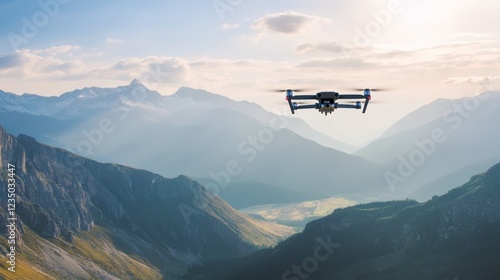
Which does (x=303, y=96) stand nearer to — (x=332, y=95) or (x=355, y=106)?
(x=332, y=95)

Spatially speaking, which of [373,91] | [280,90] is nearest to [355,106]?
[373,91]

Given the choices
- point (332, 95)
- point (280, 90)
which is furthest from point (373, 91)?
point (280, 90)

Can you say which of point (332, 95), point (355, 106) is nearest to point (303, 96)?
point (332, 95)

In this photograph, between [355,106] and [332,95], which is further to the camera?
[355,106]

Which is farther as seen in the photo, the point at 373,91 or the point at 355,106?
the point at 355,106

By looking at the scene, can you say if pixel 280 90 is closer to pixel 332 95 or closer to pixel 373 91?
pixel 332 95

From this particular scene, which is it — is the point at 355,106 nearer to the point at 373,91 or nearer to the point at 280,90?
the point at 373,91
